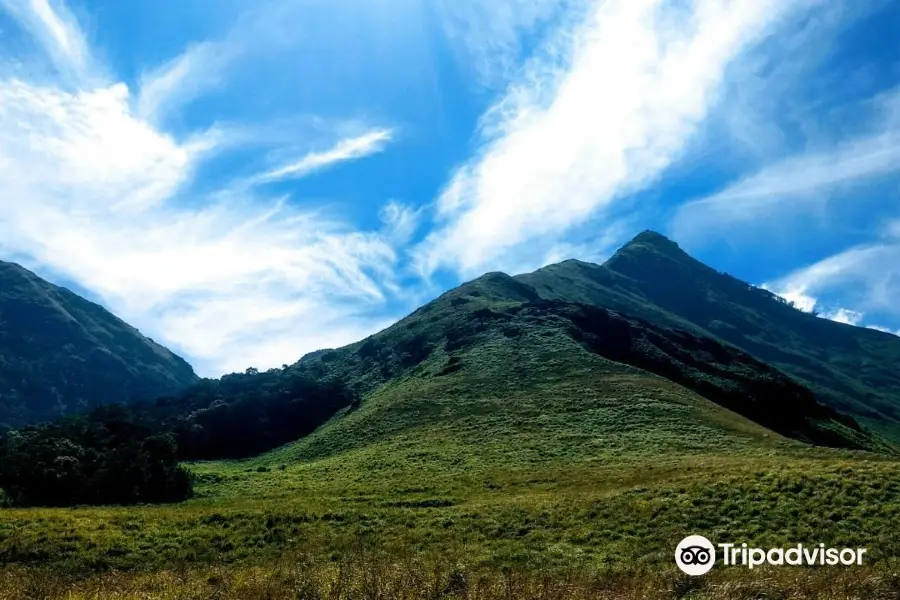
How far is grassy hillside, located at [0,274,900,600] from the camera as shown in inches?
437

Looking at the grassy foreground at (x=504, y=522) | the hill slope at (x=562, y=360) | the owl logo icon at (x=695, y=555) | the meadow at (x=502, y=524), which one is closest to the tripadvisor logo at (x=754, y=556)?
the owl logo icon at (x=695, y=555)

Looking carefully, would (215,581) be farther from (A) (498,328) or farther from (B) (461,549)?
(A) (498,328)

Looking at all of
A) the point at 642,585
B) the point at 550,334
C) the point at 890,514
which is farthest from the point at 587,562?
the point at 550,334

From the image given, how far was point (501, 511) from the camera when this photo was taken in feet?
97.8

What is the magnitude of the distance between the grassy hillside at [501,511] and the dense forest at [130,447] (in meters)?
5.17

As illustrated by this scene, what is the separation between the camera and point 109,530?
1102 inches

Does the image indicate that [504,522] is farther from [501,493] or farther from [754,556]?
[754,556]

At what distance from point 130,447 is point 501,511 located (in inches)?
1522

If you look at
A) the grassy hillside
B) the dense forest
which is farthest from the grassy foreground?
the dense forest

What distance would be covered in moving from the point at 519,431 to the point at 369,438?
19.3 meters

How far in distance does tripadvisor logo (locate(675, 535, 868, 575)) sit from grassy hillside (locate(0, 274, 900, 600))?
2.97 ft

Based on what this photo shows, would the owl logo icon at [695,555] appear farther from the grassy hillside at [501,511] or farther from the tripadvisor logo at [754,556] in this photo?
the grassy hillside at [501,511]

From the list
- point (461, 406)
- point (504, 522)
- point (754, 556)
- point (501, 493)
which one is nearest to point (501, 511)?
point (504, 522)

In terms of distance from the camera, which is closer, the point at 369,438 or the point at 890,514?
the point at 890,514
